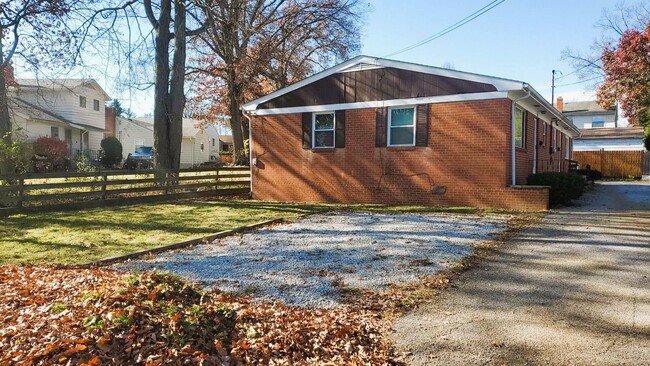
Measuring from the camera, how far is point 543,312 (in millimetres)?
4039

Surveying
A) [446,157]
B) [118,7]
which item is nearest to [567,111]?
[446,157]

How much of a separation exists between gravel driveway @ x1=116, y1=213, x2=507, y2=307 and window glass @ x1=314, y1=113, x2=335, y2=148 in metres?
5.11

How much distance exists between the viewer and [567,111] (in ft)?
149

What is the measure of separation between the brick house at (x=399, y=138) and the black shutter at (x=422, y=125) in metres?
0.03

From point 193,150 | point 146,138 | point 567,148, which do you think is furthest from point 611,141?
point 146,138

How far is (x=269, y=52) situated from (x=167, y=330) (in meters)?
21.8

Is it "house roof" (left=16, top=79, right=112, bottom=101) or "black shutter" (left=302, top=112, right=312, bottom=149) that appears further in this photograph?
"black shutter" (left=302, top=112, right=312, bottom=149)

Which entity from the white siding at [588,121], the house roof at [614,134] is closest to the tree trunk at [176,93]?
the house roof at [614,134]

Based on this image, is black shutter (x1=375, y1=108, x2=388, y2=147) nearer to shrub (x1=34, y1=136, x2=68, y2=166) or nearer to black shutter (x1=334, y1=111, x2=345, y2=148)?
black shutter (x1=334, y1=111, x2=345, y2=148)

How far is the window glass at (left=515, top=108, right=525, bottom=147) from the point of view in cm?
1278

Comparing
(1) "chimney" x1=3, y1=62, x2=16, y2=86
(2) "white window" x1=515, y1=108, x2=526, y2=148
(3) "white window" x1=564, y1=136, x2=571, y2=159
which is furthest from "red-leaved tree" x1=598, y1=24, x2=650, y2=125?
(1) "chimney" x1=3, y1=62, x2=16, y2=86

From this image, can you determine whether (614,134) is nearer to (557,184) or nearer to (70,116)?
(557,184)

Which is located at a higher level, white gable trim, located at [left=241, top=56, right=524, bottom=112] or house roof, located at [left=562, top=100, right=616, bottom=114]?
house roof, located at [left=562, top=100, right=616, bottom=114]

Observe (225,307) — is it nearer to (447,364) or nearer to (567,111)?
(447,364)
